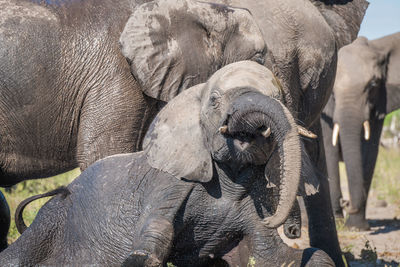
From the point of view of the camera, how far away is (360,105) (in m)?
8.95

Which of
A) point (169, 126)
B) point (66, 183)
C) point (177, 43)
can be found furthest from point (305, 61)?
point (66, 183)

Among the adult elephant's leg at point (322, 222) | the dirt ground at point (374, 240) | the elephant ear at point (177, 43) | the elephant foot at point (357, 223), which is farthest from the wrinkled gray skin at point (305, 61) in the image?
the elephant foot at point (357, 223)

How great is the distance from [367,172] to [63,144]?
487 centimetres

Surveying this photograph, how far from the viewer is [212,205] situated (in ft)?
11.9

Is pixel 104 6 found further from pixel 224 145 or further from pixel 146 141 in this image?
pixel 224 145

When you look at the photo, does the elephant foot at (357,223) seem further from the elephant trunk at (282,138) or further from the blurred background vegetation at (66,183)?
the elephant trunk at (282,138)

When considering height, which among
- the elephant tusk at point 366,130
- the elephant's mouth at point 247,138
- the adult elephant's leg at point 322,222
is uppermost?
the elephant's mouth at point 247,138

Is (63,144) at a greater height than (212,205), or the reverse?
(212,205)

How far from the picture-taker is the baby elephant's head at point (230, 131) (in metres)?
3.28

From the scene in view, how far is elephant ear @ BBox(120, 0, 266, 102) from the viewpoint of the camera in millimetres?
4723

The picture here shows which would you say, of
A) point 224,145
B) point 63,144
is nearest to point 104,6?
point 63,144

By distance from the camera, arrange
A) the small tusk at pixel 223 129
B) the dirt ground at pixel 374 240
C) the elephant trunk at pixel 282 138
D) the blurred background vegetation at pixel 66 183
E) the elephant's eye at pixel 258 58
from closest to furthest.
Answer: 1. the elephant trunk at pixel 282 138
2. the small tusk at pixel 223 129
3. the elephant's eye at pixel 258 58
4. the dirt ground at pixel 374 240
5. the blurred background vegetation at pixel 66 183

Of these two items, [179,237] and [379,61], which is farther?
[379,61]

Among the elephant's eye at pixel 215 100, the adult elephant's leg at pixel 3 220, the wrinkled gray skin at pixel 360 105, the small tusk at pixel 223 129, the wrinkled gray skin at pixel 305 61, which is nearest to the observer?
the small tusk at pixel 223 129
